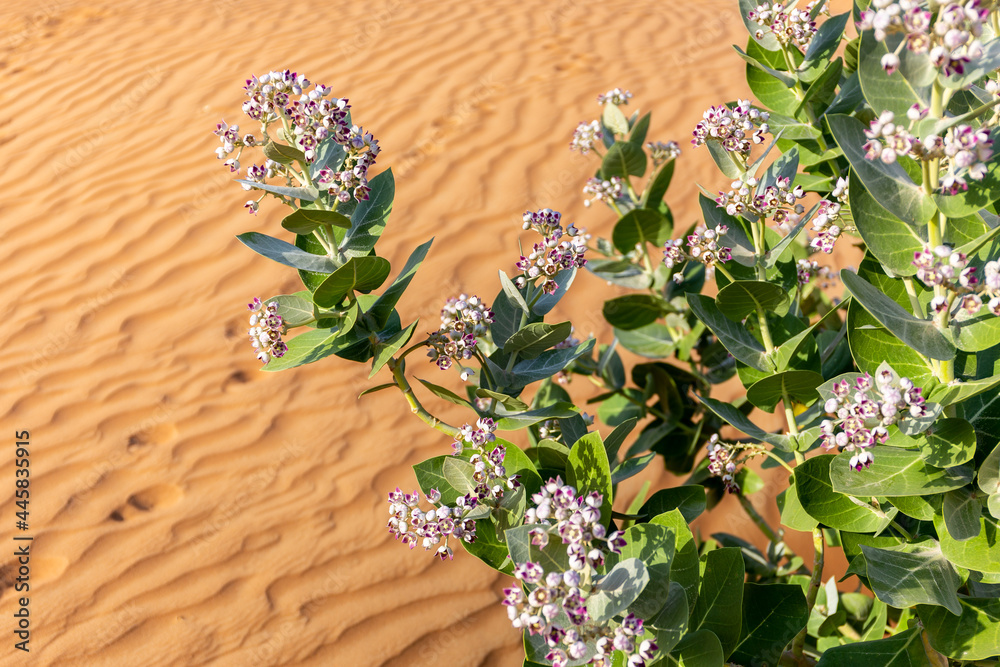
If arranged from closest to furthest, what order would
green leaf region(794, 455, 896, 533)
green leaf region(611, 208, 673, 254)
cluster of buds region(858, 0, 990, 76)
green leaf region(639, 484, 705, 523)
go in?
cluster of buds region(858, 0, 990, 76) → green leaf region(794, 455, 896, 533) → green leaf region(639, 484, 705, 523) → green leaf region(611, 208, 673, 254)

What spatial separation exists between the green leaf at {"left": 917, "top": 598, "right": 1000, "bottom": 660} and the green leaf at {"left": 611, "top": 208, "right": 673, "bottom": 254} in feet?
5.15

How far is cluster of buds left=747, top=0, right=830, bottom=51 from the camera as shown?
5.95 feet

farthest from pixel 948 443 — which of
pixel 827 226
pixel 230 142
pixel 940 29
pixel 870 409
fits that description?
pixel 230 142

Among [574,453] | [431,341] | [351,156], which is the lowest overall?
[574,453]

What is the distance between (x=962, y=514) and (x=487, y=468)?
3.14 ft

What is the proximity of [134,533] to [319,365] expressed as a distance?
176cm

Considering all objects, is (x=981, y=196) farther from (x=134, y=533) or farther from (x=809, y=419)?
(x=134, y=533)

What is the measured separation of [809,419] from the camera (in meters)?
1.88

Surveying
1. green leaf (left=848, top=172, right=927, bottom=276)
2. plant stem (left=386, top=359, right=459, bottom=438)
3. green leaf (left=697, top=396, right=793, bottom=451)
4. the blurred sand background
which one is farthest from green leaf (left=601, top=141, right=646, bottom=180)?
the blurred sand background

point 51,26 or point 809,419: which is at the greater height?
point 51,26

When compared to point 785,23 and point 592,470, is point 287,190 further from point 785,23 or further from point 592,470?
point 785,23

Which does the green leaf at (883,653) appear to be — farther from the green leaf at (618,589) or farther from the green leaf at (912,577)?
the green leaf at (618,589)

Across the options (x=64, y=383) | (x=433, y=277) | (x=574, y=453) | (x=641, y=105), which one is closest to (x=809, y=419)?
(x=574, y=453)

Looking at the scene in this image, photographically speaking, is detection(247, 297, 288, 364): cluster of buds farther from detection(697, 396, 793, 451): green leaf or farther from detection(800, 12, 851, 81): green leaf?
detection(800, 12, 851, 81): green leaf
